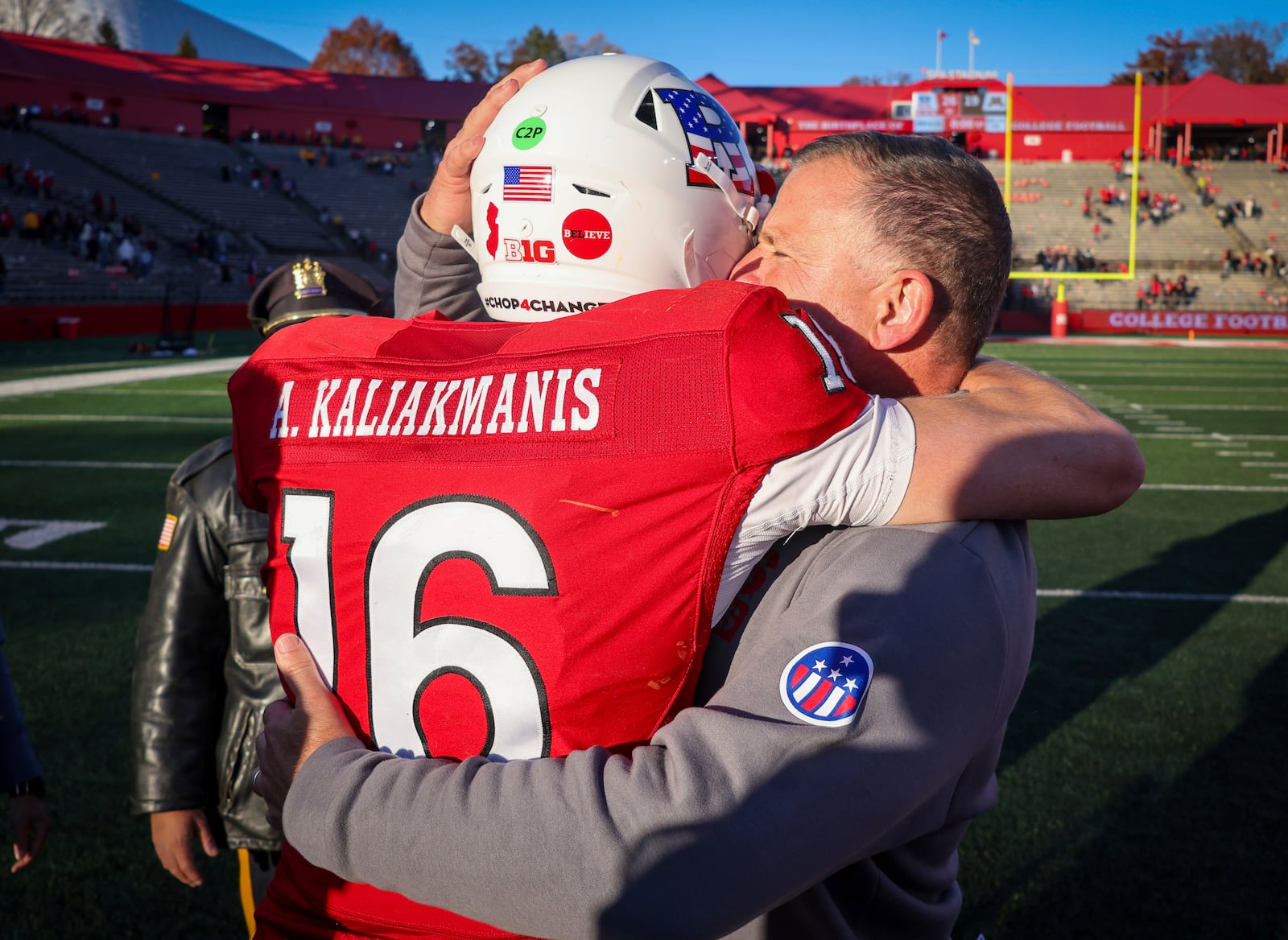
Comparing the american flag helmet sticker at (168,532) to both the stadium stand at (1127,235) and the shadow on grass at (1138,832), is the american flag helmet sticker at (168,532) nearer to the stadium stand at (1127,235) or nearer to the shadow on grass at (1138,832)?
the shadow on grass at (1138,832)

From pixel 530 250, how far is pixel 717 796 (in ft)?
3.88

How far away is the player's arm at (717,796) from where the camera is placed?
3.46 ft

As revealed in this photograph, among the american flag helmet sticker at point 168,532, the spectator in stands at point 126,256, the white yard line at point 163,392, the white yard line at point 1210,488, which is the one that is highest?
the spectator in stands at point 126,256

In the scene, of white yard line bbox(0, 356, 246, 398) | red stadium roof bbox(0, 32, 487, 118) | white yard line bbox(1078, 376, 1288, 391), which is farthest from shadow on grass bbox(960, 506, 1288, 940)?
red stadium roof bbox(0, 32, 487, 118)

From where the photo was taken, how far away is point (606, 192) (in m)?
1.86

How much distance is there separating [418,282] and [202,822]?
149 cm

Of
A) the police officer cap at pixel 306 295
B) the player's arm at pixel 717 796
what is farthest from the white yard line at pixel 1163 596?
the player's arm at pixel 717 796

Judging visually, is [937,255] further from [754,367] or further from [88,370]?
[88,370]

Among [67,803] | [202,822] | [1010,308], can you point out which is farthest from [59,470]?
[1010,308]

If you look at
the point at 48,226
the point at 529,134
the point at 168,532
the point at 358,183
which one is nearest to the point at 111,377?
the point at 168,532

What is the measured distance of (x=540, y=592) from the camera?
1.18 meters

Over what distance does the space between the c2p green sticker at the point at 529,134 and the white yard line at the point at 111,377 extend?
14.0 m

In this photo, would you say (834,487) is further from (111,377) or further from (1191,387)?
(111,377)

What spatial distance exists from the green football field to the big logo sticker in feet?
8.08
